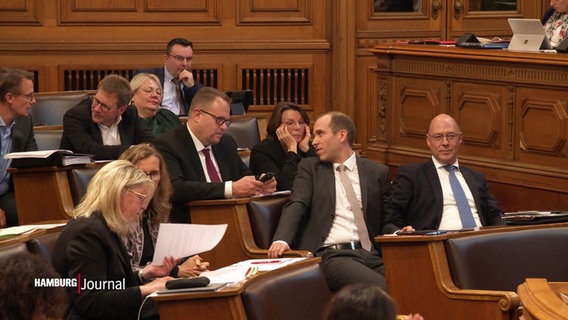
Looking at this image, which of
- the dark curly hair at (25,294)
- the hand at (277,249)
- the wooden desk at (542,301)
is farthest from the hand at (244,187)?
the dark curly hair at (25,294)

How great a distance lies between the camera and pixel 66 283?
156 inches

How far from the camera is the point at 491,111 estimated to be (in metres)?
7.10

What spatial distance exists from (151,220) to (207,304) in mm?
930

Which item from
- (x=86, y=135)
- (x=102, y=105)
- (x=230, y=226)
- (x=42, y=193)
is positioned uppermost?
(x=102, y=105)

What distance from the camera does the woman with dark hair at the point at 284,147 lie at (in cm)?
603

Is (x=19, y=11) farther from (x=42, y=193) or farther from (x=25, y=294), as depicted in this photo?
(x=25, y=294)

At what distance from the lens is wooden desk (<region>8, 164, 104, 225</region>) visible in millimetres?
5469

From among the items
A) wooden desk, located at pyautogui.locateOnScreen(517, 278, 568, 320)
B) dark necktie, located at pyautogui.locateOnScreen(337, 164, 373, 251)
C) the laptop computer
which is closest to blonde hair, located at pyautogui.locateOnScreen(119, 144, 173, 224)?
dark necktie, located at pyautogui.locateOnScreen(337, 164, 373, 251)

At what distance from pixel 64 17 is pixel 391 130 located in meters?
3.03

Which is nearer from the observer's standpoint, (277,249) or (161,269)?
(161,269)

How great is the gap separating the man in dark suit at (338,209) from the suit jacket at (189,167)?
15.8 inches

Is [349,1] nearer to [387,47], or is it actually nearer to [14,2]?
[387,47]

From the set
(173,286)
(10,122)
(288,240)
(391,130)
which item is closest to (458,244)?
(288,240)

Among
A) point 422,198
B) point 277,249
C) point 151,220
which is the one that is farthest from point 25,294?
point 422,198
